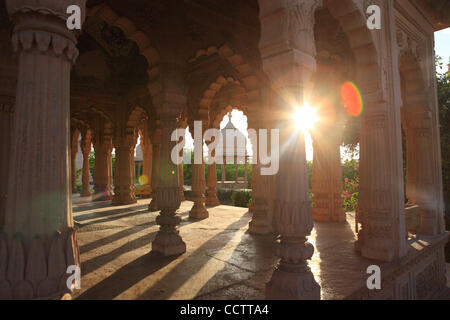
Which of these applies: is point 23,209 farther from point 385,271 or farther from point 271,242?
point 271,242

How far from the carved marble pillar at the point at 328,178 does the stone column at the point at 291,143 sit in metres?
5.57

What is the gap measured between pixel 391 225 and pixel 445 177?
630cm

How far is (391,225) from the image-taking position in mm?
4141

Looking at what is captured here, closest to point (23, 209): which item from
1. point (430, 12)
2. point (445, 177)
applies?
point (430, 12)

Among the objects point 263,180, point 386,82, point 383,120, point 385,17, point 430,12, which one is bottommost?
point 263,180

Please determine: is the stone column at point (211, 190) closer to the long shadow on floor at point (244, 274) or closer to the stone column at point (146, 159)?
the stone column at point (146, 159)

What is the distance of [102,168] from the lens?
507 inches

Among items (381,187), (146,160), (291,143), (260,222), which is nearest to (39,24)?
(291,143)

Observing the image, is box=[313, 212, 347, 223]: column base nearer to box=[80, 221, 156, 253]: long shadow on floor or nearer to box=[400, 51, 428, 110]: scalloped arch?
box=[400, 51, 428, 110]: scalloped arch

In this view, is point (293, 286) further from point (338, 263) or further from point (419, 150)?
point (419, 150)

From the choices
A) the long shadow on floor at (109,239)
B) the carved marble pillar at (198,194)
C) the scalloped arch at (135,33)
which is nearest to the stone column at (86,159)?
the carved marble pillar at (198,194)

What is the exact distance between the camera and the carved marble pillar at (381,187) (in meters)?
4.14

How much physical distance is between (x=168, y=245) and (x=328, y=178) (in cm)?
525
